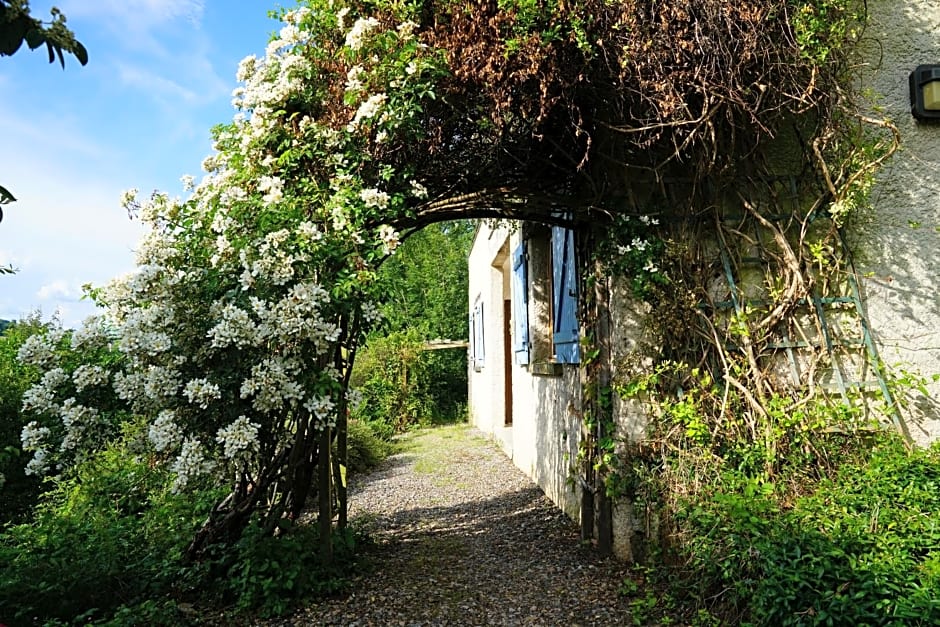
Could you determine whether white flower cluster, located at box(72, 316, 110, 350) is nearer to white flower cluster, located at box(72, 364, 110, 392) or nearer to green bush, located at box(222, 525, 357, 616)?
white flower cluster, located at box(72, 364, 110, 392)

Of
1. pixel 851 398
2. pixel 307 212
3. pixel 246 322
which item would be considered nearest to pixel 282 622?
pixel 246 322

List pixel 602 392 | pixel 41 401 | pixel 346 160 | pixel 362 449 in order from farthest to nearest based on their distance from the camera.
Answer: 1. pixel 362 449
2. pixel 602 392
3. pixel 346 160
4. pixel 41 401

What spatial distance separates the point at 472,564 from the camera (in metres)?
4.12

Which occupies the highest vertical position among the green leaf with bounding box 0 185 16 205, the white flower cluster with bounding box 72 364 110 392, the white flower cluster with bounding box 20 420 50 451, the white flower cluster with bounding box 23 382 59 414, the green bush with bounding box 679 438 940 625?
the green leaf with bounding box 0 185 16 205

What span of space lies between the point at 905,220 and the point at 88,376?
4849 millimetres

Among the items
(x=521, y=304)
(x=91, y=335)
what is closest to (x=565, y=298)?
(x=521, y=304)

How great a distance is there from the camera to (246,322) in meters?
3.02

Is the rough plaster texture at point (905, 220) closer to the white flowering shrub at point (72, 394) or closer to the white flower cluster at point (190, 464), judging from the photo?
the white flower cluster at point (190, 464)

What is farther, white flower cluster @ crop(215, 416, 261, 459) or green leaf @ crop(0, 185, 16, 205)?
white flower cluster @ crop(215, 416, 261, 459)

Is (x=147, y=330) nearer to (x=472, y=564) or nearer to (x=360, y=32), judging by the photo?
(x=360, y=32)

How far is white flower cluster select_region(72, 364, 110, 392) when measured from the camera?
3199mm

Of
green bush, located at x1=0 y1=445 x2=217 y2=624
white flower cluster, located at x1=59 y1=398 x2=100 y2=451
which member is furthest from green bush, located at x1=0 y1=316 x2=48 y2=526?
white flower cluster, located at x1=59 y1=398 x2=100 y2=451

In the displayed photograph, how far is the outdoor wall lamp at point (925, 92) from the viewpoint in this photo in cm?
388

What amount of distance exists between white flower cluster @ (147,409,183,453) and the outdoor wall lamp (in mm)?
4704
